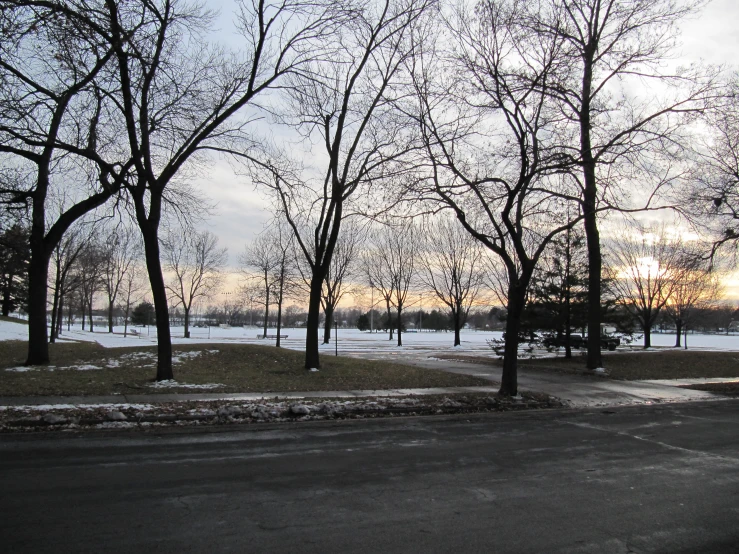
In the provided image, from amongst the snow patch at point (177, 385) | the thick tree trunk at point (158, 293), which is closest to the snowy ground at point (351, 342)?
the thick tree trunk at point (158, 293)

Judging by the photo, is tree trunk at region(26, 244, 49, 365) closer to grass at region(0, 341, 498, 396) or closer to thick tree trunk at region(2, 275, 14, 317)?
grass at region(0, 341, 498, 396)

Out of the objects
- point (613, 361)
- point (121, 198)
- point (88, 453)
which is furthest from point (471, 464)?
point (613, 361)

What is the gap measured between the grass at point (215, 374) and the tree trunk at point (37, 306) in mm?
545

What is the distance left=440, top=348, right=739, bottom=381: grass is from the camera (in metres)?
18.5

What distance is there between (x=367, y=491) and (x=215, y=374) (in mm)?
10792

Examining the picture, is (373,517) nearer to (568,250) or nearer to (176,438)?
(176,438)

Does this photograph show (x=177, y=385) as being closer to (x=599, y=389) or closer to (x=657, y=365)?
(x=599, y=389)

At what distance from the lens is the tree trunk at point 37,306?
15.8m

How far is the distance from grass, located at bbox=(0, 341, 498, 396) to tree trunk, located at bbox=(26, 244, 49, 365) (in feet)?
1.79

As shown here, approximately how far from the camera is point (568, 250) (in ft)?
80.0

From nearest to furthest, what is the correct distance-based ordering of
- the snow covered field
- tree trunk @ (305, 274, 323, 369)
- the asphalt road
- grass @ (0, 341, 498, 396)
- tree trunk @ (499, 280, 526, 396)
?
the asphalt road, grass @ (0, 341, 498, 396), tree trunk @ (499, 280, 526, 396), tree trunk @ (305, 274, 323, 369), the snow covered field

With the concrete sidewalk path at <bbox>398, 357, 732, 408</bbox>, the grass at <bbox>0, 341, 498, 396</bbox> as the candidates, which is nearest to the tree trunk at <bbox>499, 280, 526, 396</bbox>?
the concrete sidewalk path at <bbox>398, 357, 732, 408</bbox>

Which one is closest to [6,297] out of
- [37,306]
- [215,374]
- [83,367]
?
[37,306]

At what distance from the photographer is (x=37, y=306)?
16.1 m
